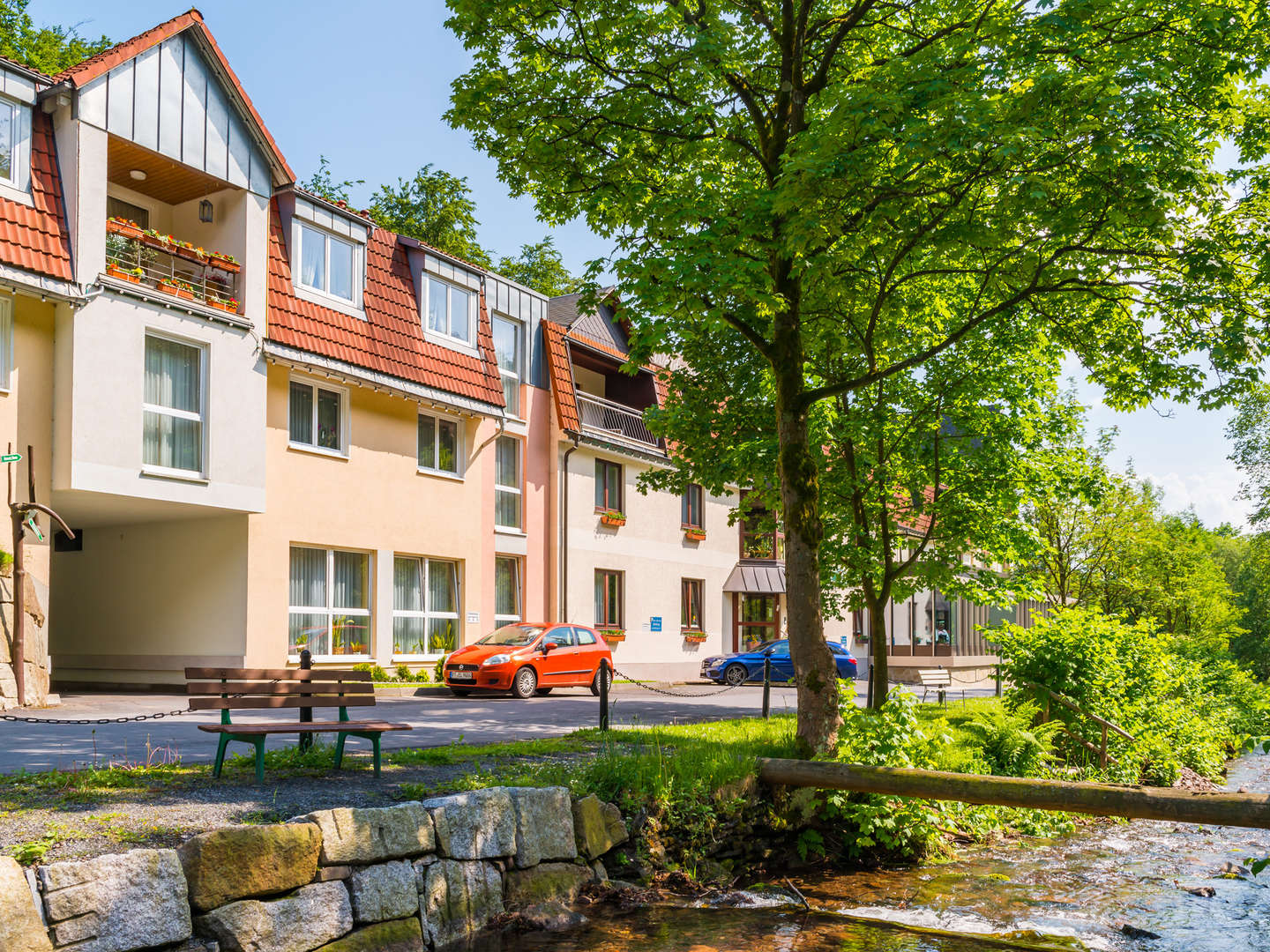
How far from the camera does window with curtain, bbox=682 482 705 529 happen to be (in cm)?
3462

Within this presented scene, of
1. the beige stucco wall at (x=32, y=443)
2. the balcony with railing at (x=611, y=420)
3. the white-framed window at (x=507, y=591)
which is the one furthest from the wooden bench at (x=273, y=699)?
the balcony with railing at (x=611, y=420)

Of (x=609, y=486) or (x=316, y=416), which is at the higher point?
(x=316, y=416)

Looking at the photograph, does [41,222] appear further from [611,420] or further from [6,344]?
[611,420]

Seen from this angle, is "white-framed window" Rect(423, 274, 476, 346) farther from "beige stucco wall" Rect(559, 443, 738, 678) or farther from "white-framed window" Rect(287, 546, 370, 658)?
"white-framed window" Rect(287, 546, 370, 658)

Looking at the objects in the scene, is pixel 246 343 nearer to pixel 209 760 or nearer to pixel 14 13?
pixel 209 760

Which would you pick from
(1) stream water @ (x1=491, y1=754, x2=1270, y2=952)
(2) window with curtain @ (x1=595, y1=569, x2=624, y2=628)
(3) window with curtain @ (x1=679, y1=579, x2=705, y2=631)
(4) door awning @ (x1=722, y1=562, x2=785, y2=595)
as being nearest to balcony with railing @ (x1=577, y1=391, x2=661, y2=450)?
(2) window with curtain @ (x1=595, y1=569, x2=624, y2=628)

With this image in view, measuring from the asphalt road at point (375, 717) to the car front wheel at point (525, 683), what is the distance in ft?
1.47

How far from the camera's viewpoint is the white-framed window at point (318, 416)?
69.4 ft

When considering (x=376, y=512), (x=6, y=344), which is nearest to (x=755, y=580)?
(x=376, y=512)

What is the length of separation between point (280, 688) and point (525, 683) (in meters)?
13.1

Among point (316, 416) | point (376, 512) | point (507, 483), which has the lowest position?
point (376, 512)

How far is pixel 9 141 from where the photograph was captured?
53.7 ft

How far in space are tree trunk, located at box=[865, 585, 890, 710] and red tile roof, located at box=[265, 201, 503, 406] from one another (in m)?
10.9

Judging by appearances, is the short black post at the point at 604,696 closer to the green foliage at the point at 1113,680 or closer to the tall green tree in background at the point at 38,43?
the green foliage at the point at 1113,680
